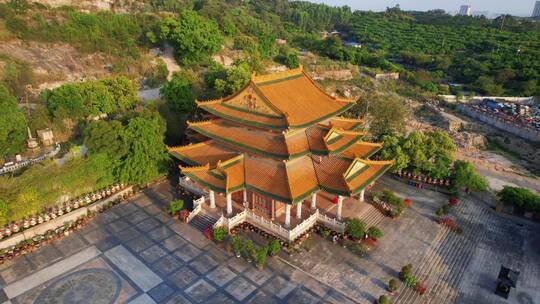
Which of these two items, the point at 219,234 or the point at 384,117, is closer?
the point at 219,234

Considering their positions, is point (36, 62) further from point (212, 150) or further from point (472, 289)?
point (472, 289)

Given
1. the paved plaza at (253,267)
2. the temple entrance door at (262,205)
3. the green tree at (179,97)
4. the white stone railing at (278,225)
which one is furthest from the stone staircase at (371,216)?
the green tree at (179,97)

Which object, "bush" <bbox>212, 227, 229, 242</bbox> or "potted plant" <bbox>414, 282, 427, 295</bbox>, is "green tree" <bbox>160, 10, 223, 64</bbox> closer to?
"bush" <bbox>212, 227, 229, 242</bbox>

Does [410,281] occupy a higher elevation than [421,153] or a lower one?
lower

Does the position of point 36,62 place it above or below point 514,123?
above

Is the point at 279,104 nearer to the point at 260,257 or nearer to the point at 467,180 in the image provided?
the point at 260,257

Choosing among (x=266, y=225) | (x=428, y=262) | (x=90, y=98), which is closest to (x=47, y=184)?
(x=90, y=98)

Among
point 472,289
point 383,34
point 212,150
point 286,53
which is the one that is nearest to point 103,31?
point 286,53

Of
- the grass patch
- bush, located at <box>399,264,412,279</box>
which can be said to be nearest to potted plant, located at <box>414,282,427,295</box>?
bush, located at <box>399,264,412,279</box>
